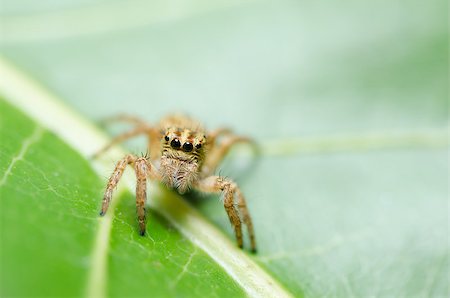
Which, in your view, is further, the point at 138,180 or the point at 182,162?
the point at 182,162

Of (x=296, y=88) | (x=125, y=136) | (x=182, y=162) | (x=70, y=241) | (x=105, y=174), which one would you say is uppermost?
(x=296, y=88)

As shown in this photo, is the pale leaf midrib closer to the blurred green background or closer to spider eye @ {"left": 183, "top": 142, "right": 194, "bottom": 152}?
the blurred green background

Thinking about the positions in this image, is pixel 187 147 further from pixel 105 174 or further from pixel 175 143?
pixel 105 174

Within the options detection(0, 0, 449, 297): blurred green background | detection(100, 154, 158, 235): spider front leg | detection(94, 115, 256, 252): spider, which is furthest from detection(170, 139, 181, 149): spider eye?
detection(0, 0, 449, 297): blurred green background

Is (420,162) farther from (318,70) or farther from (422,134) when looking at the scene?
(318,70)

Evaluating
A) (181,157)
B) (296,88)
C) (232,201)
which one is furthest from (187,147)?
(296,88)

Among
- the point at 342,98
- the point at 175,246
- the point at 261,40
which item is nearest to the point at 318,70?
the point at 342,98
